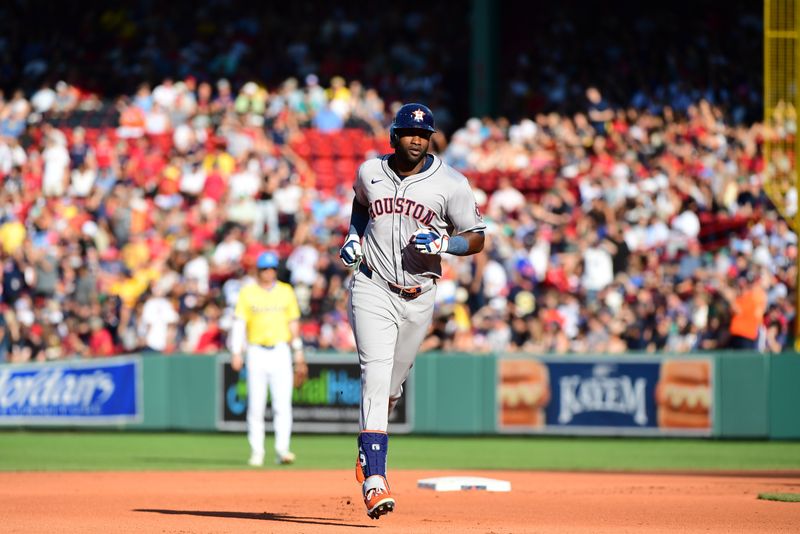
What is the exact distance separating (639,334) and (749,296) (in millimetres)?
1751

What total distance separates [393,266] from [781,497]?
12.4 feet

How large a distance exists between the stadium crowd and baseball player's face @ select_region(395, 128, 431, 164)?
11009 millimetres

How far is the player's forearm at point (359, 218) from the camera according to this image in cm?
870

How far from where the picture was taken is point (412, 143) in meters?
8.40

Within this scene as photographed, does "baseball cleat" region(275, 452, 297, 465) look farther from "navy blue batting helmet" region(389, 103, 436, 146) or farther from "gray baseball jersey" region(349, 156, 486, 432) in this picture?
"navy blue batting helmet" region(389, 103, 436, 146)

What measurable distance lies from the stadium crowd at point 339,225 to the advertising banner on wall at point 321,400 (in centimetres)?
133

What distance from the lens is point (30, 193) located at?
2555 centimetres

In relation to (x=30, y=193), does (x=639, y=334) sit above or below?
below

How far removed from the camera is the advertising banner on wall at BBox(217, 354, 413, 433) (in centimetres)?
1942

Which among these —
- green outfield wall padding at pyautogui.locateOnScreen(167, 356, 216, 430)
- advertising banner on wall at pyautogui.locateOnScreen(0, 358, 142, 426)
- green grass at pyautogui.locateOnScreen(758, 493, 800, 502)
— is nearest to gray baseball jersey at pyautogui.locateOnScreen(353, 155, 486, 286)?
green grass at pyautogui.locateOnScreen(758, 493, 800, 502)

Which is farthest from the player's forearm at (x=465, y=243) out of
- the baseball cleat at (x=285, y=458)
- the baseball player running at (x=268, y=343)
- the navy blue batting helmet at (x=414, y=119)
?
the baseball cleat at (x=285, y=458)

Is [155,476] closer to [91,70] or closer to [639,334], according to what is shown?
[639,334]

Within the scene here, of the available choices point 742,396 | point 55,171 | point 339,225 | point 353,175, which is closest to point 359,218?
point 742,396

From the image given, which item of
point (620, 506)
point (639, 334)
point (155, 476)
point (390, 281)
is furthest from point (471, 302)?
point (390, 281)
